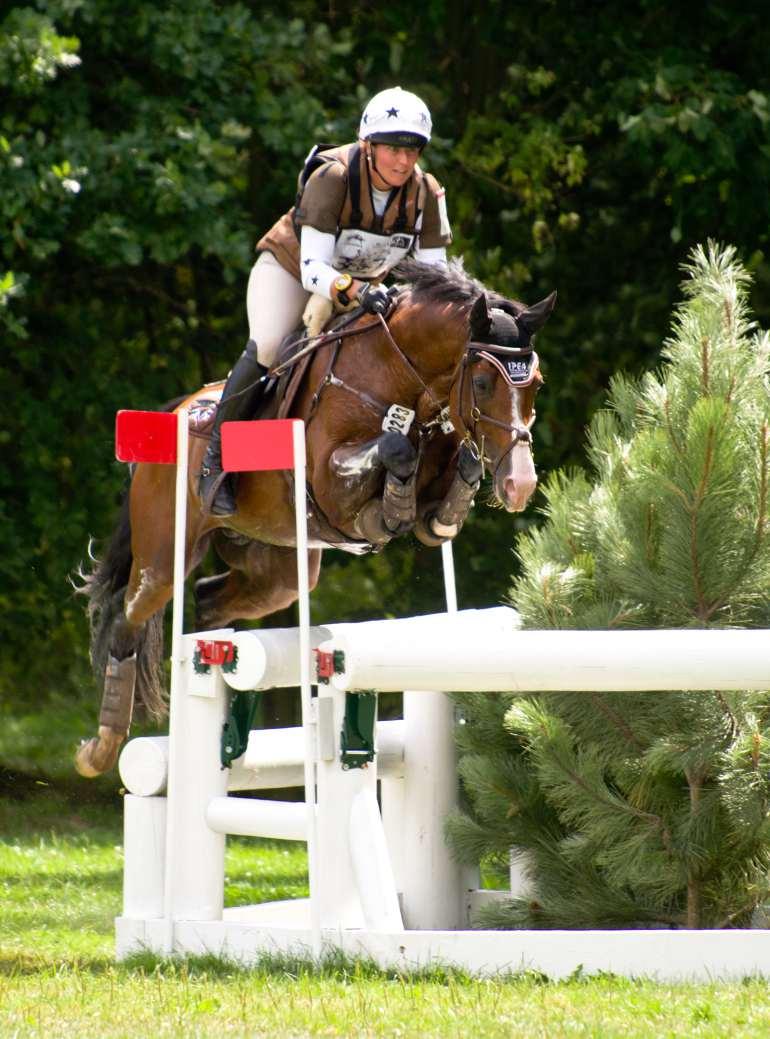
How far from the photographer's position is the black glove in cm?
534

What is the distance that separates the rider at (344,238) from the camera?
5328mm

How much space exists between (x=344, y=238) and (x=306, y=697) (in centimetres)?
169

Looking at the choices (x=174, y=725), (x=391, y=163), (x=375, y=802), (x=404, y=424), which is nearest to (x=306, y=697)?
(x=375, y=802)

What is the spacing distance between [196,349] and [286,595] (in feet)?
15.2

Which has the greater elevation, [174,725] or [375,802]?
[174,725]

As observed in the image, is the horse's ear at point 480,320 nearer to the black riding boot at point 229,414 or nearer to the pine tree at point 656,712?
the pine tree at point 656,712

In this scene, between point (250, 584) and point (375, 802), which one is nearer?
point (375, 802)

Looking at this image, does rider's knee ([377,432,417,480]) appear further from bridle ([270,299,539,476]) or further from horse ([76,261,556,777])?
bridle ([270,299,539,476])

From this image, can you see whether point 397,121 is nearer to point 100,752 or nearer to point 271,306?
point 271,306

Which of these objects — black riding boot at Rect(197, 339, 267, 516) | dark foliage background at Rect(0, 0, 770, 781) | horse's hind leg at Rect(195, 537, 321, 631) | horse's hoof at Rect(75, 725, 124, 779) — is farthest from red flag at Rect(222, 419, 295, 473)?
dark foliage background at Rect(0, 0, 770, 781)

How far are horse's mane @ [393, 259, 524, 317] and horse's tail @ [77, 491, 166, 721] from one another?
1868 mm

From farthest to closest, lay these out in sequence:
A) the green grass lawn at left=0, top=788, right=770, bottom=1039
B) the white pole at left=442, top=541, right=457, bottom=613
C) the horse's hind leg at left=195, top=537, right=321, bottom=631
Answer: the horse's hind leg at left=195, top=537, right=321, bottom=631 → the white pole at left=442, top=541, right=457, bottom=613 → the green grass lawn at left=0, top=788, right=770, bottom=1039

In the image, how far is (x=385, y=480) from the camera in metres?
5.26

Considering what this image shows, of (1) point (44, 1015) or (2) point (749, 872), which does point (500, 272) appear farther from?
(1) point (44, 1015)
